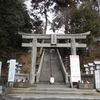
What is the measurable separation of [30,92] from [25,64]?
34.7 feet

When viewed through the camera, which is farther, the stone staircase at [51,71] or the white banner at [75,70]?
the stone staircase at [51,71]

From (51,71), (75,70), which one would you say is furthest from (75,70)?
(51,71)

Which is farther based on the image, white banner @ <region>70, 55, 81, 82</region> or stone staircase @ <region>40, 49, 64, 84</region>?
stone staircase @ <region>40, 49, 64, 84</region>

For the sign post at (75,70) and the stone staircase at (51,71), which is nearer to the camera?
the sign post at (75,70)

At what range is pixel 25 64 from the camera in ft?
59.6

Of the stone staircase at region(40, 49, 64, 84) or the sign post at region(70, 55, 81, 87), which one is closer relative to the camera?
the sign post at region(70, 55, 81, 87)

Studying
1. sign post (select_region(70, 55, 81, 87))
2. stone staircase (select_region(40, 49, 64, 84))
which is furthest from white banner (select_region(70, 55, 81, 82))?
stone staircase (select_region(40, 49, 64, 84))

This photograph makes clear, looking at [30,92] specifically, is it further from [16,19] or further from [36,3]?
[36,3]

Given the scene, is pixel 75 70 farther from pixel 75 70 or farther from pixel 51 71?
pixel 51 71

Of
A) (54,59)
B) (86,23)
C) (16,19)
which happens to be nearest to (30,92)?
(16,19)

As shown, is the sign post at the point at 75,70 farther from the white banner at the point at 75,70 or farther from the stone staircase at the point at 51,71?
the stone staircase at the point at 51,71

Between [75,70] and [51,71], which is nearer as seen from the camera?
[75,70]

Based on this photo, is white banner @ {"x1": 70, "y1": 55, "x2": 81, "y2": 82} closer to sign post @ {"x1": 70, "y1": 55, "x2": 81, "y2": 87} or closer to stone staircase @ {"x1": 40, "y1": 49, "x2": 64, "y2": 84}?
sign post @ {"x1": 70, "y1": 55, "x2": 81, "y2": 87}

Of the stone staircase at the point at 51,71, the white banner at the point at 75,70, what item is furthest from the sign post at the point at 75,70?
the stone staircase at the point at 51,71
